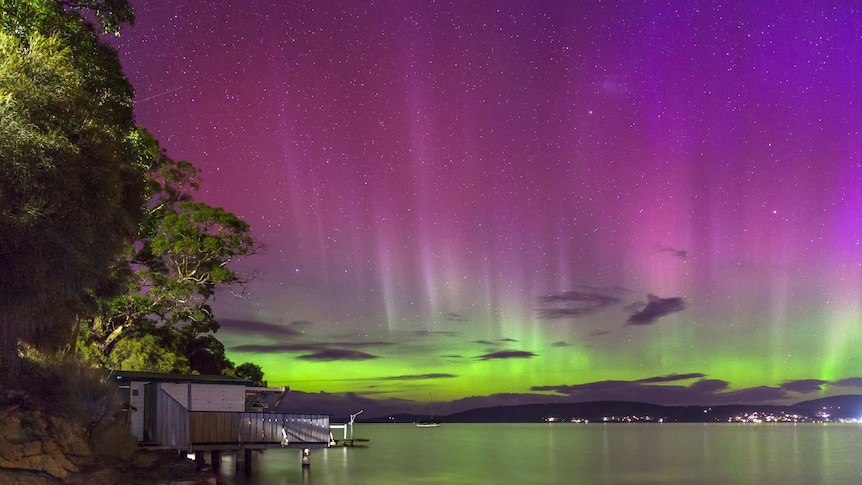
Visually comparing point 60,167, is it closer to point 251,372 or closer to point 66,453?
point 66,453

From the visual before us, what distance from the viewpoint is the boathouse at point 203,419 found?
25312 millimetres

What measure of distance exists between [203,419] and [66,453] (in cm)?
930

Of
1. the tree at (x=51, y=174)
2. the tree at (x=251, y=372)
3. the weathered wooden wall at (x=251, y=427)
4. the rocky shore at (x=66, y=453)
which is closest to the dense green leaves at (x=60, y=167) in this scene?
the tree at (x=51, y=174)

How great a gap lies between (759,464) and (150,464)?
64.4 metres

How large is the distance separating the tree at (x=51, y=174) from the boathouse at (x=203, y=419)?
4.87 meters

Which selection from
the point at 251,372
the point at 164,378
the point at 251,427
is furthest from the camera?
the point at 251,372

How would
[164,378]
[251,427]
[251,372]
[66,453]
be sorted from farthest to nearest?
[251,372] < [251,427] < [164,378] < [66,453]

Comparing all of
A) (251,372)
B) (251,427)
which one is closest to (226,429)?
(251,427)

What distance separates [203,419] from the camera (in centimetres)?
2744

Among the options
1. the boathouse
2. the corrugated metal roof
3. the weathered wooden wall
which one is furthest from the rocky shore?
the weathered wooden wall

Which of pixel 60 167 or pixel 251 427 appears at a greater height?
pixel 60 167

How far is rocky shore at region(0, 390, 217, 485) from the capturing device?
56.5 ft

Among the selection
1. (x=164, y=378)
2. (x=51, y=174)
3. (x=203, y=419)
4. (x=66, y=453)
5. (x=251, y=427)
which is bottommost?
(x=251, y=427)

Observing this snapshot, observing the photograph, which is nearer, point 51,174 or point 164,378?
point 51,174
